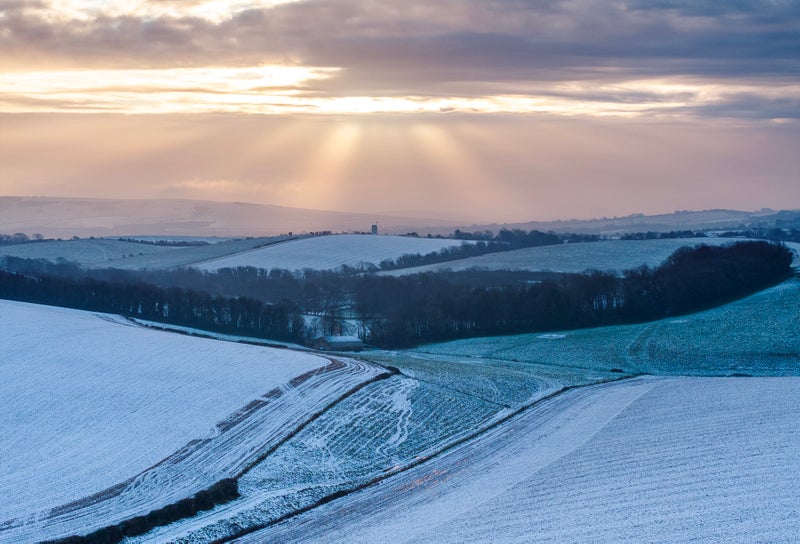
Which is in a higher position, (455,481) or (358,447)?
(358,447)

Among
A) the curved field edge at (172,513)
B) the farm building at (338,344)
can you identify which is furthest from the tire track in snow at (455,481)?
the farm building at (338,344)

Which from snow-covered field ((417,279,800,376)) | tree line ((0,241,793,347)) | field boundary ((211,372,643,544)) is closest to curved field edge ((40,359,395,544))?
field boundary ((211,372,643,544))

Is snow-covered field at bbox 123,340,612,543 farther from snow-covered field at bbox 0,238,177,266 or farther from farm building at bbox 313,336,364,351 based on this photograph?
snow-covered field at bbox 0,238,177,266

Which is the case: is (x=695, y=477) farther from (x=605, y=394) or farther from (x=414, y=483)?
(x=605, y=394)

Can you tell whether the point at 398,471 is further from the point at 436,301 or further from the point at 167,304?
the point at 167,304

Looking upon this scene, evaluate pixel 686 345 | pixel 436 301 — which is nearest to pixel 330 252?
pixel 436 301

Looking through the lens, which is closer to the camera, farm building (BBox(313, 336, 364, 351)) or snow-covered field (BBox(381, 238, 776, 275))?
farm building (BBox(313, 336, 364, 351))

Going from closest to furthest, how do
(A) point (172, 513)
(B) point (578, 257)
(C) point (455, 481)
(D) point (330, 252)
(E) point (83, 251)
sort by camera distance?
(A) point (172, 513) → (C) point (455, 481) → (B) point (578, 257) → (D) point (330, 252) → (E) point (83, 251)

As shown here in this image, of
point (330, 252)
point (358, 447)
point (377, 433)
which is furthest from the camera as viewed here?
point (330, 252)
